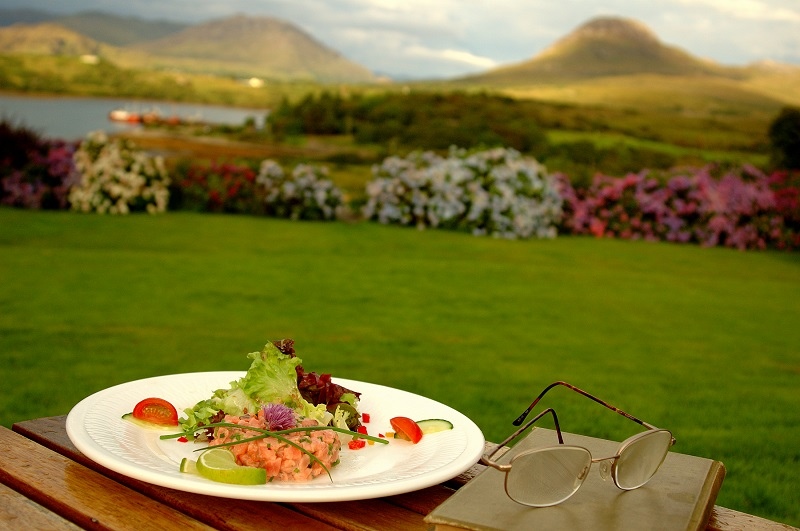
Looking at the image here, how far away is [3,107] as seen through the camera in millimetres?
13609

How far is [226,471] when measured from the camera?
1.68 metres

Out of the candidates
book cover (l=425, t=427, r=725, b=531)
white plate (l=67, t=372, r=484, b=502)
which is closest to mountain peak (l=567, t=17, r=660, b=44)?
white plate (l=67, t=372, r=484, b=502)

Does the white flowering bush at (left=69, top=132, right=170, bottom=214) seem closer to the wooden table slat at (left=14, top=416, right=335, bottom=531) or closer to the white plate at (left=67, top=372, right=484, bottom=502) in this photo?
the white plate at (left=67, top=372, right=484, bottom=502)

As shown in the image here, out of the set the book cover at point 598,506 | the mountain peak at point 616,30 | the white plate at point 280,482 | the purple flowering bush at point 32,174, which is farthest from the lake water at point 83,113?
the book cover at point 598,506

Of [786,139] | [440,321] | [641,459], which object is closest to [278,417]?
[641,459]

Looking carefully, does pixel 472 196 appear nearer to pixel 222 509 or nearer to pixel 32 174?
pixel 32 174

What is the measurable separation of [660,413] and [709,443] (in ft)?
1.50

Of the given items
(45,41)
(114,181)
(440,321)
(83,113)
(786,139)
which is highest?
(45,41)

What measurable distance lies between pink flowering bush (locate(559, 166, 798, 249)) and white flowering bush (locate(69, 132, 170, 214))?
5.72 metres

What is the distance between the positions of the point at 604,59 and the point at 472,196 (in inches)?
273

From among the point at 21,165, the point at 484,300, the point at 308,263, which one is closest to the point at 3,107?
the point at 21,165

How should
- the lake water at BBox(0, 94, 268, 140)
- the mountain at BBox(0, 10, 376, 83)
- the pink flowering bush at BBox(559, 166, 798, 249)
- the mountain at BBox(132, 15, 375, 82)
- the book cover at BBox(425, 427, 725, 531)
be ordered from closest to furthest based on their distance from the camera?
1. the book cover at BBox(425, 427, 725, 531)
2. the pink flowering bush at BBox(559, 166, 798, 249)
3. the lake water at BBox(0, 94, 268, 140)
4. the mountain at BBox(0, 10, 376, 83)
5. the mountain at BBox(132, 15, 375, 82)

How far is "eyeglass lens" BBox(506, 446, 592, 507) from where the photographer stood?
155 cm

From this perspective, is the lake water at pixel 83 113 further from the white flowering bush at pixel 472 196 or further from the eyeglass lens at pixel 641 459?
the eyeglass lens at pixel 641 459
